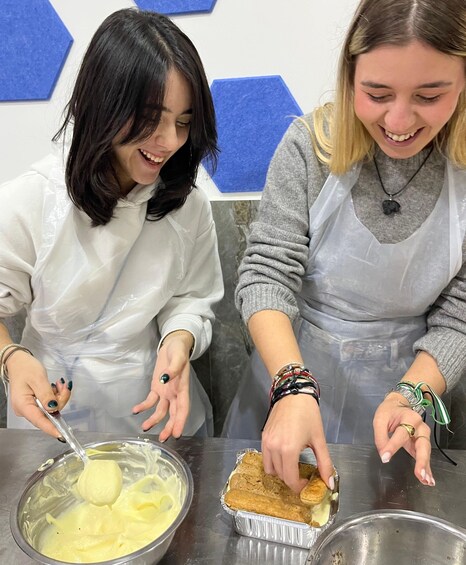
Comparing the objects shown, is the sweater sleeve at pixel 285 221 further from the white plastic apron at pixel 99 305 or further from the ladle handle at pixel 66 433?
the ladle handle at pixel 66 433

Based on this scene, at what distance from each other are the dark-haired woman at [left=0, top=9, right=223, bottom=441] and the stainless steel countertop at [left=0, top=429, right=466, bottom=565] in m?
0.13

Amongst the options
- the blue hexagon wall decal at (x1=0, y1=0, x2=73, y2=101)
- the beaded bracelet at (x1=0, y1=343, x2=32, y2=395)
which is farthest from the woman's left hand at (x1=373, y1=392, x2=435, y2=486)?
the blue hexagon wall decal at (x1=0, y1=0, x2=73, y2=101)

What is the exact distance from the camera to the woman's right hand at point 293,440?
0.91 meters

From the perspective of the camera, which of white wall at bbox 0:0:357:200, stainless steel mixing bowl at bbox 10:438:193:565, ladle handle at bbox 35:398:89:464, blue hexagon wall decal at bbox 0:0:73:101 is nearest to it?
stainless steel mixing bowl at bbox 10:438:193:565

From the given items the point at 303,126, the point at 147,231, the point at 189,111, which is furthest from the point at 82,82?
the point at 303,126

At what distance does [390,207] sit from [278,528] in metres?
0.78

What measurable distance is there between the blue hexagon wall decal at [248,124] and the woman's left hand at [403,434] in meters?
0.96

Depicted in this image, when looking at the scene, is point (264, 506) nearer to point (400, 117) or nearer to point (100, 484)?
point (100, 484)

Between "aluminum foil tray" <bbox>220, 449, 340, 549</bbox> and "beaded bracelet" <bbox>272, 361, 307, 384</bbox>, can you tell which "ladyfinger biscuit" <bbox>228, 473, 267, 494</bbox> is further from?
"beaded bracelet" <bbox>272, 361, 307, 384</bbox>

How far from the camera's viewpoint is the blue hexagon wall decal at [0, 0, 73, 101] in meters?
1.70

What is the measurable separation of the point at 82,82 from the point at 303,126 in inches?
21.3

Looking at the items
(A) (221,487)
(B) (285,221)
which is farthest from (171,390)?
(B) (285,221)

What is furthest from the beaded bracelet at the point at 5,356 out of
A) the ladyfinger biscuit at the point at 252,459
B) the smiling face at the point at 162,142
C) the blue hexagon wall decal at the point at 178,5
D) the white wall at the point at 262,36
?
the blue hexagon wall decal at the point at 178,5

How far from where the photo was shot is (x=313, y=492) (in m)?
0.90
